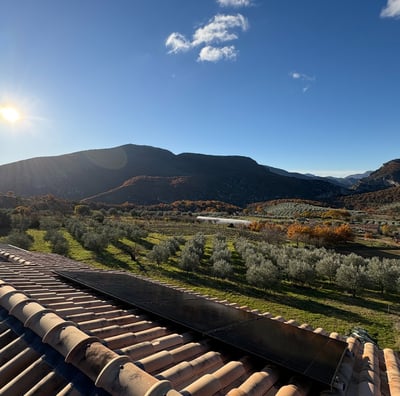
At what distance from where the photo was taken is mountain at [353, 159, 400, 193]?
155250 millimetres

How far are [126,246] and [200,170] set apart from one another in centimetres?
15331

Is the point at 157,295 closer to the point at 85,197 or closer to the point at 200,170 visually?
the point at 85,197

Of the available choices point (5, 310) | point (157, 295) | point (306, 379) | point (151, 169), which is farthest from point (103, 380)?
point (151, 169)

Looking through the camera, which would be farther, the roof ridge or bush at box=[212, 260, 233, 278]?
bush at box=[212, 260, 233, 278]

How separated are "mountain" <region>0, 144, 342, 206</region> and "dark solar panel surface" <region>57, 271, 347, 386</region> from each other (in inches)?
4601

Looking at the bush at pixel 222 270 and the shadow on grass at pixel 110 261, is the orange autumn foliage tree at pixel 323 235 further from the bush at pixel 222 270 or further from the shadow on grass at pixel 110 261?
the shadow on grass at pixel 110 261

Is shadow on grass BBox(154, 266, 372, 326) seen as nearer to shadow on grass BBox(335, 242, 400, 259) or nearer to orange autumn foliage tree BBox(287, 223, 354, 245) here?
shadow on grass BBox(335, 242, 400, 259)

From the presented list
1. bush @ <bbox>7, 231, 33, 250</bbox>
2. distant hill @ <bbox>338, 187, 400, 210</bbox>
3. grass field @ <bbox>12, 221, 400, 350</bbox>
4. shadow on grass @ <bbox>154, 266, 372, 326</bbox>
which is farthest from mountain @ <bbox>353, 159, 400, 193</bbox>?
bush @ <bbox>7, 231, 33, 250</bbox>

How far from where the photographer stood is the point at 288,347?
3.72 metres

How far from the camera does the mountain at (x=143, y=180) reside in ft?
388

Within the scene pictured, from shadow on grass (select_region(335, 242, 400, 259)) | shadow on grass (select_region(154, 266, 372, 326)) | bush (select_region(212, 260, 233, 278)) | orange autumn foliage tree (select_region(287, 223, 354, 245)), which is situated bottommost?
shadow on grass (select_region(335, 242, 400, 259))

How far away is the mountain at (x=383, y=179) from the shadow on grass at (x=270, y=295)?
163193mm

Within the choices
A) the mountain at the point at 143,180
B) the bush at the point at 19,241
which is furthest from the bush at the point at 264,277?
the mountain at the point at 143,180

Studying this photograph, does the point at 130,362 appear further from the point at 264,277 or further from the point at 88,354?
the point at 264,277
